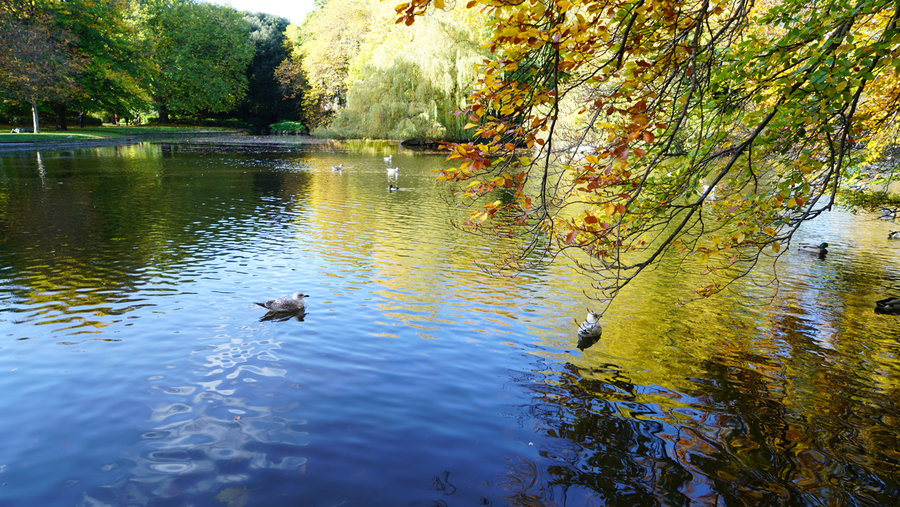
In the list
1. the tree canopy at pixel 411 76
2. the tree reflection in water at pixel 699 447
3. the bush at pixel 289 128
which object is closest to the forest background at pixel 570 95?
the tree canopy at pixel 411 76

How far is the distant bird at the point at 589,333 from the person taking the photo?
30.1 feet

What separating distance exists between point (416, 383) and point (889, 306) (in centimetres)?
1027

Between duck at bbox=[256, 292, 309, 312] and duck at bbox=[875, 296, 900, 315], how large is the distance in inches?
470

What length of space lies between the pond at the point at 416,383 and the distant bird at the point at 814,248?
1325 millimetres

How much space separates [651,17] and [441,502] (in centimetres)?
505

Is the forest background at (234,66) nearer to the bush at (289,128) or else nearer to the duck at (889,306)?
the bush at (289,128)

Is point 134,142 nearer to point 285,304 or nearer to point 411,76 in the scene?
point 411,76

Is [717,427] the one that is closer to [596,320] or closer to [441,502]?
[596,320]

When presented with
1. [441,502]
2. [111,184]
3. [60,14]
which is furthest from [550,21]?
[60,14]

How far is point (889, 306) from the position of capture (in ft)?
37.1

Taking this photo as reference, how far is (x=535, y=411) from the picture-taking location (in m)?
7.12

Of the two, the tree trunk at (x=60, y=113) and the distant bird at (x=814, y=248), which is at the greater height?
the tree trunk at (x=60, y=113)

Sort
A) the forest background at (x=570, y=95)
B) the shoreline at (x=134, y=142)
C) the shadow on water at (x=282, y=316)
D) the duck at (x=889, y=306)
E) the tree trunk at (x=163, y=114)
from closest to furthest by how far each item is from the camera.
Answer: the forest background at (x=570, y=95)
the shadow on water at (x=282, y=316)
the duck at (x=889, y=306)
the shoreline at (x=134, y=142)
the tree trunk at (x=163, y=114)

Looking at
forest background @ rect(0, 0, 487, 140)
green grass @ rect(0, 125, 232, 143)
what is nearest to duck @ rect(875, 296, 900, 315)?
forest background @ rect(0, 0, 487, 140)
